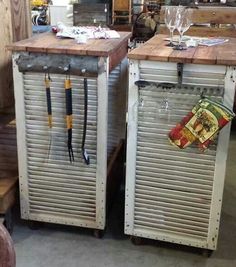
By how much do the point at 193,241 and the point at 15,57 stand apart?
4.63ft

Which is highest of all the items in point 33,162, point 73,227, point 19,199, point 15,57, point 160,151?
point 15,57

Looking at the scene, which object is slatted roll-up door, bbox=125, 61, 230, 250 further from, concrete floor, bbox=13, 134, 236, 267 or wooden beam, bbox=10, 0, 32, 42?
wooden beam, bbox=10, 0, 32, 42

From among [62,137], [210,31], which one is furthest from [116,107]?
[210,31]

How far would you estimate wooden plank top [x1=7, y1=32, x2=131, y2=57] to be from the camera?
6.72 ft

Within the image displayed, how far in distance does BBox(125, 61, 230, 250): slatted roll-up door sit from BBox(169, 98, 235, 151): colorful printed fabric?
0.18ft

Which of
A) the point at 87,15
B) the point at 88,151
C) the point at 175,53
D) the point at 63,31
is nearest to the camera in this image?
the point at 175,53

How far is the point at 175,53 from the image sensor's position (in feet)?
6.66

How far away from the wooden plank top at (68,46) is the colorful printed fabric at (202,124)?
0.53 meters

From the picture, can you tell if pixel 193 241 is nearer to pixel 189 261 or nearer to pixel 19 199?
pixel 189 261

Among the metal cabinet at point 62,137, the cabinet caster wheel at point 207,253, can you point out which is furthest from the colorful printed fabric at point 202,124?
the cabinet caster wheel at point 207,253

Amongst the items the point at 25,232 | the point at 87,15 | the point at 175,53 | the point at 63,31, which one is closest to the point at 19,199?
the point at 25,232

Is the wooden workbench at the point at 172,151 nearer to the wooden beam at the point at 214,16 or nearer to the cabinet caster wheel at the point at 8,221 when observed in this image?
the cabinet caster wheel at the point at 8,221

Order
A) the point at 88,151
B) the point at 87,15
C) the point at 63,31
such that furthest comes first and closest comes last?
the point at 87,15 < the point at 63,31 < the point at 88,151

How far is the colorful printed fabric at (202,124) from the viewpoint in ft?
6.24
